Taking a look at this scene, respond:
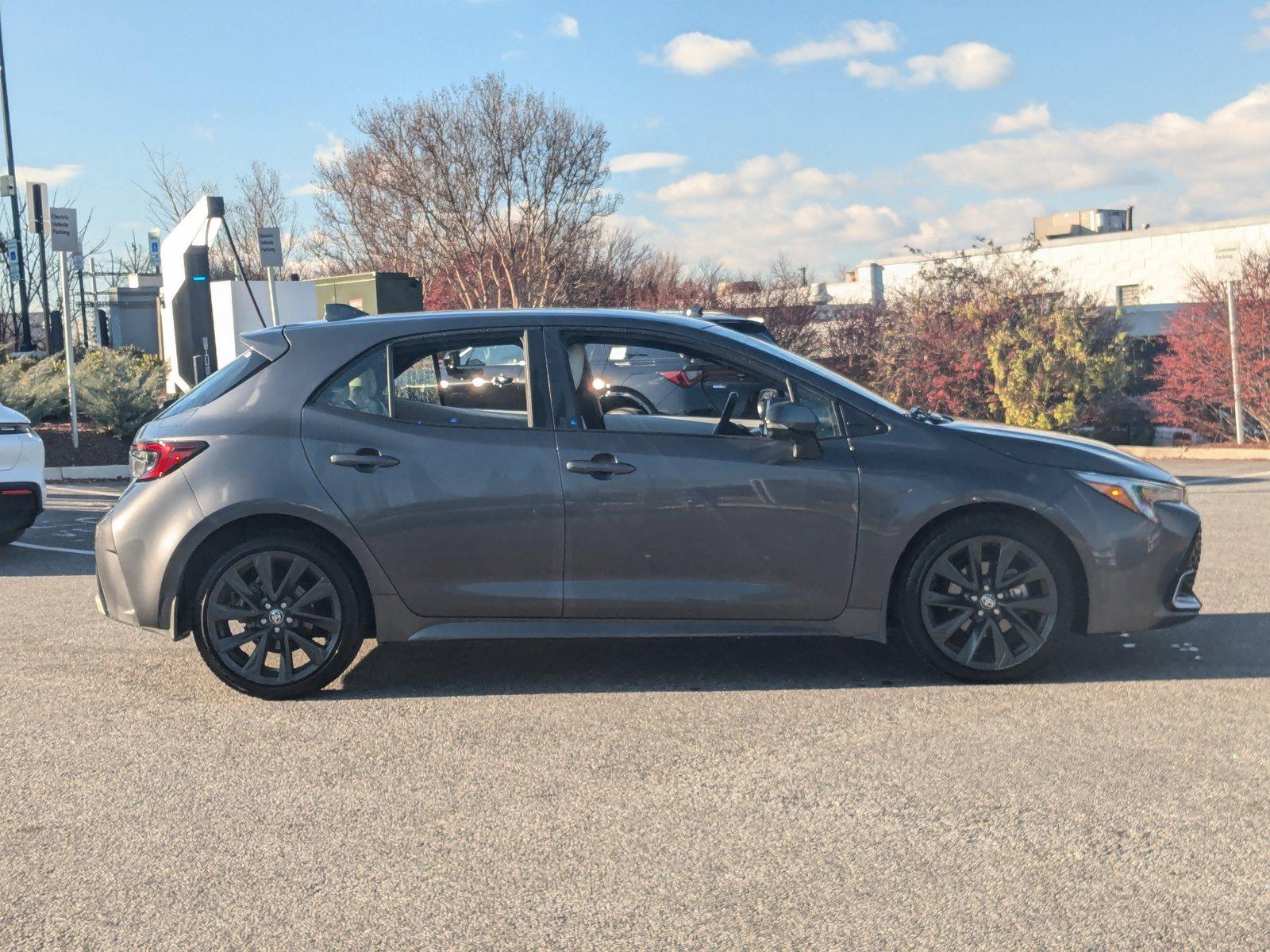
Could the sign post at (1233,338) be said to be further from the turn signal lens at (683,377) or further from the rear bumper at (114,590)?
the rear bumper at (114,590)

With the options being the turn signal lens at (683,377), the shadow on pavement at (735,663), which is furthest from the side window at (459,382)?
the turn signal lens at (683,377)

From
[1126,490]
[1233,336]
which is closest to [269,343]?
[1126,490]

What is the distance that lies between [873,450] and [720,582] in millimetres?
838

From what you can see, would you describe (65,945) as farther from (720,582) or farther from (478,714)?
(720,582)

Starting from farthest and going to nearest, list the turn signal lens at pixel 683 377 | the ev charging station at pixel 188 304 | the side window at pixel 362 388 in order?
the ev charging station at pixel 188 304 → the turn signal lens at pixel 683 377 → the side window at pixel 362 388

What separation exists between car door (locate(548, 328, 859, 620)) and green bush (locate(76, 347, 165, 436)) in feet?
44.8

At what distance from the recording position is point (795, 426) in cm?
556

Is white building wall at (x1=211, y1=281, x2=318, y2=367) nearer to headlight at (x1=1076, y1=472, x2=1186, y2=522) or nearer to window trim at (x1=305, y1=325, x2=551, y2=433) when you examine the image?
window trim at (x1=305, y1=325, x2=551, y2=433)

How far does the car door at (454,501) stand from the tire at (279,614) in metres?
0.24

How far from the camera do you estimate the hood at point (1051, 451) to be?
18.6 ft

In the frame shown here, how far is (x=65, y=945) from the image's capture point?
10.9 ft

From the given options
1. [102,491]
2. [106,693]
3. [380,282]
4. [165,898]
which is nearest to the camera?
[165,898]

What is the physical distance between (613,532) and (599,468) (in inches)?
10.5

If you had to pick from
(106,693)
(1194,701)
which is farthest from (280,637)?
(1194,701)
